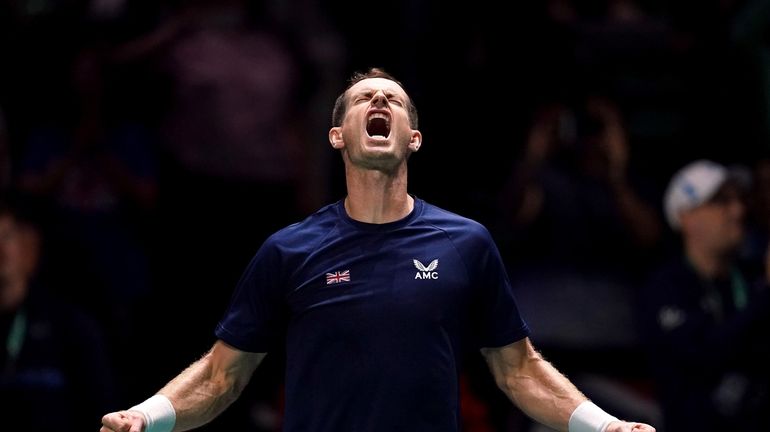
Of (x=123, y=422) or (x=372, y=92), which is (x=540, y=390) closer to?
(x=372, y=92)

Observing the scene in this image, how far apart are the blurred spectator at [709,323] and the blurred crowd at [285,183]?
2 centimetres

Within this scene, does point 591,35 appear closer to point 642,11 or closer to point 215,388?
point 642,11

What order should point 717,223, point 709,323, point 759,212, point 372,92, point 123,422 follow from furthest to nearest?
point 759,212 < point 717,223 < point 709,323 < point 372,92 < point 123,422

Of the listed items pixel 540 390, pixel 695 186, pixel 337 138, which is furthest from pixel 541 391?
pixel 695 186

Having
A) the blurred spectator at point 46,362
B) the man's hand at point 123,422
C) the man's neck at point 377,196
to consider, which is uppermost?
the man's neck at point 377,196

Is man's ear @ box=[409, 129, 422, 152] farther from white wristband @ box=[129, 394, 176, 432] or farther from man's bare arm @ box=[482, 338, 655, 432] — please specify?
white wristband @ box=[129, 394, 176, 432]

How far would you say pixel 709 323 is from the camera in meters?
6.27

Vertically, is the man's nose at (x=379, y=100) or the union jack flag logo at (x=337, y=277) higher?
the man's nose at (x=379, y=100)

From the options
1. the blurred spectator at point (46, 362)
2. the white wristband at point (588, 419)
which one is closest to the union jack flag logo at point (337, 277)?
the white wristband at point (588, 419)

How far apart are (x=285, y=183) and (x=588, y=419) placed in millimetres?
3374

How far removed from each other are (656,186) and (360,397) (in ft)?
13.7

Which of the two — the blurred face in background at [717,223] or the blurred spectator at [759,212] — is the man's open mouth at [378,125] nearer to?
the blurred face in background at [717,223]

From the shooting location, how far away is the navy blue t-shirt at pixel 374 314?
4180 mm

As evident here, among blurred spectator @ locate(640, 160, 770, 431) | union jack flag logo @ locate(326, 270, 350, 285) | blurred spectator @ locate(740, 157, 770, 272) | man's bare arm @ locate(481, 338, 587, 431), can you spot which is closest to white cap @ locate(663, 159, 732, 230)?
blurred spectator @ locate(640, 160, 770, 431)
